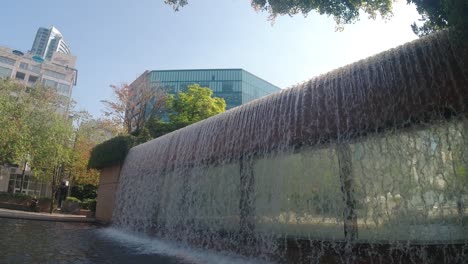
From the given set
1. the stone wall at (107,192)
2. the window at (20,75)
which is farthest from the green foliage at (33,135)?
the window at (20,75)

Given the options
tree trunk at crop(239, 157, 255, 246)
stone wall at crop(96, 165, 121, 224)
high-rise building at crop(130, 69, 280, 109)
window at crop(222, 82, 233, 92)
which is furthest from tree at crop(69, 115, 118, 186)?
window at crop(222, 82, 233, 92)

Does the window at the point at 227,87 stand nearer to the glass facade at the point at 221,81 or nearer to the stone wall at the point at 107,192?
the glass facade at the point at 221,81

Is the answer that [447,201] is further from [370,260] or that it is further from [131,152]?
[131,152]

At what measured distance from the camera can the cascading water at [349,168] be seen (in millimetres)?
4789

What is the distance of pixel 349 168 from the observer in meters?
5.92

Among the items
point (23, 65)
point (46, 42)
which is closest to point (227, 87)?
point (23, 65)

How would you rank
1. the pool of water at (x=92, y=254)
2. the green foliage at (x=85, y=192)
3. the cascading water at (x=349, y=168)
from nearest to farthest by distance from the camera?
1. the cascading water at (x=349, y=168)
2. the pool of water at (x=92, y=254)
3. the green foliage at (x=85, y=192)

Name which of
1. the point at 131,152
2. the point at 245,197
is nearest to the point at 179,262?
the point at 245,197

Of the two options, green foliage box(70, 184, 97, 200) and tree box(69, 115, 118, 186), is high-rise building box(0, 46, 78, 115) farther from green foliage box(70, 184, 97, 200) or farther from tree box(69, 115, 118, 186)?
tree box(69, 115, 118, 186)

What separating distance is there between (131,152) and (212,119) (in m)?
6.65

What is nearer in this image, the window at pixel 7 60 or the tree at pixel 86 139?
the tree at pixel 86 139

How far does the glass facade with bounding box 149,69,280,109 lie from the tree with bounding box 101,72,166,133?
24.8 metres

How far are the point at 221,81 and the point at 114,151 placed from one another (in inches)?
1584

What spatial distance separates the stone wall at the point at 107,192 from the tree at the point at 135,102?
10.3 meters
